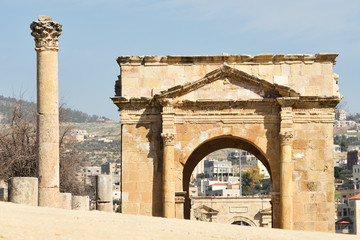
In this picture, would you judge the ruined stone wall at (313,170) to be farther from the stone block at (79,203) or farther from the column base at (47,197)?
the column base at (47,197)

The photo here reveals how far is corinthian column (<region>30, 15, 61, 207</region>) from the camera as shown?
24.8m

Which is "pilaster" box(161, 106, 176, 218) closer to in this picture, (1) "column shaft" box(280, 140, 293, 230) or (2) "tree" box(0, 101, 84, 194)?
(1) "column shaft" box(280, 140, 293, 230)

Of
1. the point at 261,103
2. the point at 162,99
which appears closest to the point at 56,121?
the point at 162,99

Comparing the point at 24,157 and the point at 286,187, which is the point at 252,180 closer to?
the point at 24,157

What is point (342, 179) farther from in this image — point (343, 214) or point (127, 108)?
point (127, 108)

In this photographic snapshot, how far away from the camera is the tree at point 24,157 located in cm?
3822

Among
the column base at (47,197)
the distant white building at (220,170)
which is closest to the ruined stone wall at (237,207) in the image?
the column base at (47,197)

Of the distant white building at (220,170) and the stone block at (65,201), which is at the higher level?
the distant white building at (220,170)

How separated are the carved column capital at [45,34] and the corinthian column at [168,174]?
6.68m

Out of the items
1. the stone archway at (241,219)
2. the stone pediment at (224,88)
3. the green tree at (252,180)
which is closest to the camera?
the stone pediment at (224,88)

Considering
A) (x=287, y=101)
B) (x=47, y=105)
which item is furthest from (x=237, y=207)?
(x=47, y=105)

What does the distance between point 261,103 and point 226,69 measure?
1.67 m

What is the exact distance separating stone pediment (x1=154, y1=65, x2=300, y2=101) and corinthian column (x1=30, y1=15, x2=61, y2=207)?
6.24 meters

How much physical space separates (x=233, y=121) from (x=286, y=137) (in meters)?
1.93
